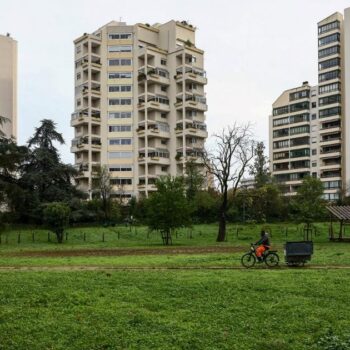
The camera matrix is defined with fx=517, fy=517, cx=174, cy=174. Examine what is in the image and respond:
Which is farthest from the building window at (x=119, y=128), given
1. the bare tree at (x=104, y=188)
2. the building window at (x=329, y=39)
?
the building window at (x=329, y=39)

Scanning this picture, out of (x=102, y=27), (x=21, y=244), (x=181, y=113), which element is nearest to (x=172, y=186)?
(x=21, y=244)

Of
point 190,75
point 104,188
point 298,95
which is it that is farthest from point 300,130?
point 104,188

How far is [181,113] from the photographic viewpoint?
→ 93.5 m

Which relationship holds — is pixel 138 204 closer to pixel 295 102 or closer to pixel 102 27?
pixel 102 27

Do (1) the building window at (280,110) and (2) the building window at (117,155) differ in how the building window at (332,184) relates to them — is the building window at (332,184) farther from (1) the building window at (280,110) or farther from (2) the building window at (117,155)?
(2) the building window at (117,155)

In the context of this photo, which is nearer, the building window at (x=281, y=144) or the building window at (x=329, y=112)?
the building window at (x=329, y=112)

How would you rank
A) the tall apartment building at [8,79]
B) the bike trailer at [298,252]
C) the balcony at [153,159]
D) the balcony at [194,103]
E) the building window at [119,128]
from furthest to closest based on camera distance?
the tall apartment building at [8,79], the building window at [119,128], the balcony at [194,103], the balcony at [153,159], the bike trailer at [298,252]

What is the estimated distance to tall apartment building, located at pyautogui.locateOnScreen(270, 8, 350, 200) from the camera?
334 feet

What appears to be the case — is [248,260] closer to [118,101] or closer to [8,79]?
[118,101]

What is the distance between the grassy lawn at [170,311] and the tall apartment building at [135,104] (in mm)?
74926

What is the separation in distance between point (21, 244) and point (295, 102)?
8132cm

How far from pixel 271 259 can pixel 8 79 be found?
8582 centimetres

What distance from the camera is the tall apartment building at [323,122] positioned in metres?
102

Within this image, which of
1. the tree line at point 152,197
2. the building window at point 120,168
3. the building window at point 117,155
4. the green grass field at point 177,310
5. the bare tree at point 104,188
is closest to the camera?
the green grass field at point 177,310
